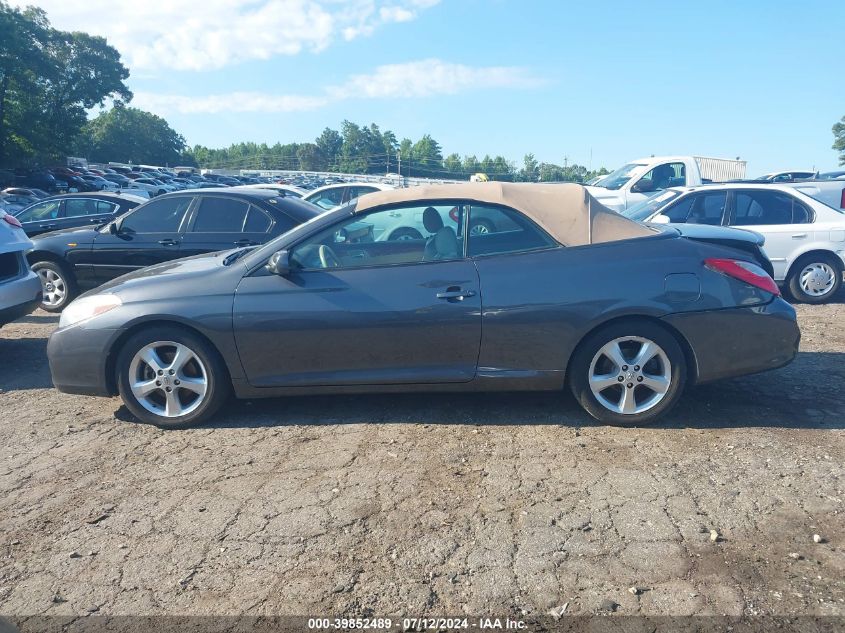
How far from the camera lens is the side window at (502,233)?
4.50 m

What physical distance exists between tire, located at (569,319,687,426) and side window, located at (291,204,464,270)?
1107mm

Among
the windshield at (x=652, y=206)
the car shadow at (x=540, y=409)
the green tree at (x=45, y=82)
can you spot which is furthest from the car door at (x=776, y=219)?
the green tree at (x=45, y=82)

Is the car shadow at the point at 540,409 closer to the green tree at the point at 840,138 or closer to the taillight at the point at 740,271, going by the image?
the taillight at the point at 740,271

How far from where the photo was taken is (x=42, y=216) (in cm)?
1165

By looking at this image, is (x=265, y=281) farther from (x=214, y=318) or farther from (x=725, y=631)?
(x=725, y=631)

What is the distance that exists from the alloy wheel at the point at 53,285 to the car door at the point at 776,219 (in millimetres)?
8811

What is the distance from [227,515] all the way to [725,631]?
2.33m

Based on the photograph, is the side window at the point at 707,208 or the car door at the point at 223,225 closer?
the car door at the point at 223,225

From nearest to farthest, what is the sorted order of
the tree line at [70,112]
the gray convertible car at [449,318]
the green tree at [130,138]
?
the gray convertible car at [449,318]
the tree line at [70,112]
the green tree at [130,138]

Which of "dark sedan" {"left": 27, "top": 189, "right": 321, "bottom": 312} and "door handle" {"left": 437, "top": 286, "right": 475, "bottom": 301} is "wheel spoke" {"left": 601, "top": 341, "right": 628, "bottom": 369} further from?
"dark sedan" {"left": 27, "top": 189, "right": 321, "bottom": 312}

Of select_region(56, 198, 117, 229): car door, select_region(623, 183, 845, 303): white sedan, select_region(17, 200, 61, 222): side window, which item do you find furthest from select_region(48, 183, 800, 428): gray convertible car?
select_region(17, 200, 61, 222): side window

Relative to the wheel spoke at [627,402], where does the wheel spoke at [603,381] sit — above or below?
above

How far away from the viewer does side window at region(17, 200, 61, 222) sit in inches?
457

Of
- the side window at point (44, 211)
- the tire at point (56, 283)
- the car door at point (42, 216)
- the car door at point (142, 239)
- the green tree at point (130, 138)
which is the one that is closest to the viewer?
the car door at point (142, 239)
